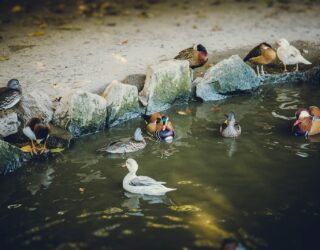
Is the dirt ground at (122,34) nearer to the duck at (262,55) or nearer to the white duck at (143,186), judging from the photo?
the duck at (262,55)

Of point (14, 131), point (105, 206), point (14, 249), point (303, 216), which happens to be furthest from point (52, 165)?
point (303, 216)

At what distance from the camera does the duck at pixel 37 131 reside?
8000mm

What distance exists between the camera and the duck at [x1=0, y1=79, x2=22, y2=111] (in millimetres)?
8320

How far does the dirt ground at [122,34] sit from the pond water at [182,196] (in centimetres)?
213

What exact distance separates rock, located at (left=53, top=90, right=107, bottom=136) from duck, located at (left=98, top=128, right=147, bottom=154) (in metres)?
0.86

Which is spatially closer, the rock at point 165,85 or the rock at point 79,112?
the rock at point 79,112

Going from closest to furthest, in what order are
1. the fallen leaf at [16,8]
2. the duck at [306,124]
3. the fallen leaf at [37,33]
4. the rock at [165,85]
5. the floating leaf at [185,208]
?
the floating leaf at [185,208] → the duck at [306,124] → the rock at [165,85] → the fallen leaf at [37,33] → the fallen leaf at [16,8]

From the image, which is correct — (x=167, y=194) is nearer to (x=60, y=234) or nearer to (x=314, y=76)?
(x=60, y=234)

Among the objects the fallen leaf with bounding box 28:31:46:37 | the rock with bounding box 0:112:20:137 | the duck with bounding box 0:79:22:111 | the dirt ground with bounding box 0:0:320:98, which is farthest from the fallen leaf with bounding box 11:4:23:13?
the rock with bounding box 0:112:20:137

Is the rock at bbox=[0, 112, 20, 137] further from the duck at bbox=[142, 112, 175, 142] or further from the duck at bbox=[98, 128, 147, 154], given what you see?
the duck at bbox=[142, 112, 175, 142]

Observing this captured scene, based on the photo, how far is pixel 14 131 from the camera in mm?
8391

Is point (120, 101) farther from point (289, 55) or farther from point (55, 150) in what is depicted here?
point (289, 55)

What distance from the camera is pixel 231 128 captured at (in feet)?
28.0

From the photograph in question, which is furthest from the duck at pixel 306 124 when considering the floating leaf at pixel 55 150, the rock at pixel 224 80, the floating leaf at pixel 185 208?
the floating leaf at pixel 55 150
